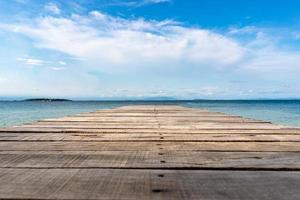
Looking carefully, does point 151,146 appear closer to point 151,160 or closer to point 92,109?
point 151,160

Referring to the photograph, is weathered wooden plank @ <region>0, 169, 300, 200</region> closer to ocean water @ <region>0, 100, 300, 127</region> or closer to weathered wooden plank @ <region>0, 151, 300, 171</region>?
weathered wooden plank @ <region>0, 151, 300, 171</region>

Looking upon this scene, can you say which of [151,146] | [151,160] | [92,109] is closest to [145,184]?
[151,160]

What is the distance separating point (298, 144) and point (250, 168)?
33.0 inches

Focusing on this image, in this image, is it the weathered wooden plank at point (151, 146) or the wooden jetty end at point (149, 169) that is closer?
the wooden jetty end at point (149, 169)

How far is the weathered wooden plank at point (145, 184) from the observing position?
103 cm

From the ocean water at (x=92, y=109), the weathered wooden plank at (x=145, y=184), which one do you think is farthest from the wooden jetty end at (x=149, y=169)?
the ocean water at (x=92, y=109)

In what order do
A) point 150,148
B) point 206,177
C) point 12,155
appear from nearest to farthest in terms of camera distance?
point 206,177
point 12,155
point 150,148

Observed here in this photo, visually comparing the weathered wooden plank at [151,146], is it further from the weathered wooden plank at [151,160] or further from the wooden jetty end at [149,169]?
the weathered wooden plank at [151,160]

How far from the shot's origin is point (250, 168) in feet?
4.56

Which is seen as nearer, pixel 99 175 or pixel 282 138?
pixel 99 175

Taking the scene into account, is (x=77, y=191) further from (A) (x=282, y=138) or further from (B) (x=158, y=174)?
(A) (x=282, y=138)

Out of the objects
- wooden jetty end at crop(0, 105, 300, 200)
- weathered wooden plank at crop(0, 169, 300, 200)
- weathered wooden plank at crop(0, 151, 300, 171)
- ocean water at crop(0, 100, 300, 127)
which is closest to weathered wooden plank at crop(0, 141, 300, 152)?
wooden jetty end at crop(0, 105, 300, 200)

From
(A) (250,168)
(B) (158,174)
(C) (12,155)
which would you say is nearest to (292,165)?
(A) (250,168)

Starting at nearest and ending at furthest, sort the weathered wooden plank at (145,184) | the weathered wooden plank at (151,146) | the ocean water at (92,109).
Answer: the weathered wooden plank at (145,184) < the weathered wooden plank at (151,146) < the ocean water at (92,109)
